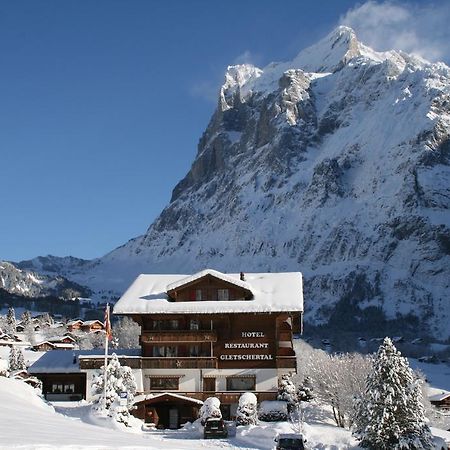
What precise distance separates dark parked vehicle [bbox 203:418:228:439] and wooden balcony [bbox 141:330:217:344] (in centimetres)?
1264

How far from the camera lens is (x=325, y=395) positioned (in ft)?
161

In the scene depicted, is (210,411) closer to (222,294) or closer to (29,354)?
(222,294)

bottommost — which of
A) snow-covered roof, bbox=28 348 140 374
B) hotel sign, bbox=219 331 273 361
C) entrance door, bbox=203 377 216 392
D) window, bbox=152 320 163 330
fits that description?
entrance door, bbox=203 377 216 392

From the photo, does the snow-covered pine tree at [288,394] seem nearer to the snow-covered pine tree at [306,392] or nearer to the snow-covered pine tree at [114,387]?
the snow-covered pine tree at [306,392]

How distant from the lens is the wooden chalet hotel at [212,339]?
50094mm

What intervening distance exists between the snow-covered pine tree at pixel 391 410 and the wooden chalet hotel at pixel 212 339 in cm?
1567

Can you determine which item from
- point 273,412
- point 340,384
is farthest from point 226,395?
point 340,384

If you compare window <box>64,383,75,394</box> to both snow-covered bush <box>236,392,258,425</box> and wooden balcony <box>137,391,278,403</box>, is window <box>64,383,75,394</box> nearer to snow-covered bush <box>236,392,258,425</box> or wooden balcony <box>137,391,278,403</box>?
wooden balcony <box>137,391,278,403</box>

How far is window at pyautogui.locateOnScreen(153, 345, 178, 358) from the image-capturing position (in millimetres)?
51094

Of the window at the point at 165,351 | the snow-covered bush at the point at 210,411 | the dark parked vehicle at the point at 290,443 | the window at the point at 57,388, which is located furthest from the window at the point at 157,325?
the dark parked vehicle at the point at 290,443

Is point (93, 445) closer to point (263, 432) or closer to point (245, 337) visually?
point (263, 432)

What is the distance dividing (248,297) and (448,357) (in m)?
133

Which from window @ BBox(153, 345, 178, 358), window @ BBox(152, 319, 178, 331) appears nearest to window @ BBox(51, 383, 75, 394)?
window @ BBox(153, 345, 178, 358)

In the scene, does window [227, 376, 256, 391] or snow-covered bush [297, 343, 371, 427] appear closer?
snow-covered bush [297, 343, 371, 427]
